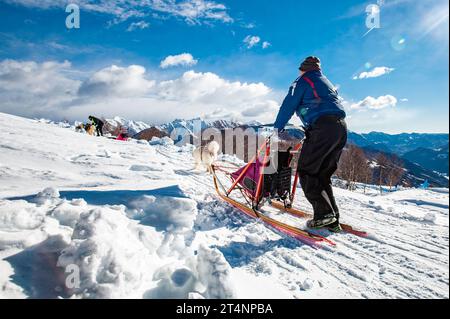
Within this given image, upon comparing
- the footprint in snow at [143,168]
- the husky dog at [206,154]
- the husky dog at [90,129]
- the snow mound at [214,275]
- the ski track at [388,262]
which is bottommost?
the ski track at [388,262]

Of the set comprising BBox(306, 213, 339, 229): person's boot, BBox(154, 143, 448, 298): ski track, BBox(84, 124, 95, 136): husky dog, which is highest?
BBox(84, 124, 95, 136): husky dog

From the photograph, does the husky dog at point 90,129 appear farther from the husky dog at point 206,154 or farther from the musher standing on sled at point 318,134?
the musher standing on sled at point 318,134

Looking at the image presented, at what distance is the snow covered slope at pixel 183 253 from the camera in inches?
65.1

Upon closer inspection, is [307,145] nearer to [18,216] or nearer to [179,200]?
[179,200]

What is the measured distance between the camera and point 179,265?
78.2 inches

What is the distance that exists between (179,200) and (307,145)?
158cm

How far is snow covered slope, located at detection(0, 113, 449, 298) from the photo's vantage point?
165cm

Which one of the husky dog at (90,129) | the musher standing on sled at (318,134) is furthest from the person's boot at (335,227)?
the husky dog at (90,129)

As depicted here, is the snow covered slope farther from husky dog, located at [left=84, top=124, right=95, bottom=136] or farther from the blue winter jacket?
husky dog, located at [left=84, top=124, right=95, bottom=136]

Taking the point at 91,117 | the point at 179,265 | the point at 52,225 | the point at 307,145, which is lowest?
the point at 179,265

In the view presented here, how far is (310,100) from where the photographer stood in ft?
9.91

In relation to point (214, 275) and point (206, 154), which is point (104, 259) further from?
point (206, 154)

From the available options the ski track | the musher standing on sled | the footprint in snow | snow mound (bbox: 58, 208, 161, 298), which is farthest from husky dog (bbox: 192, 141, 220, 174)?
snow mound (bbox: 58, 208, 161, 298)
